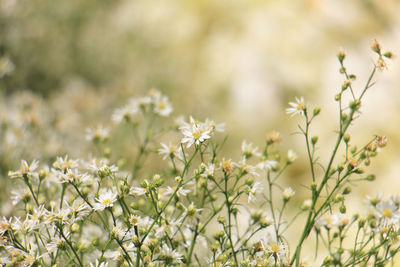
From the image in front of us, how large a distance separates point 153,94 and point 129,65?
109 cm

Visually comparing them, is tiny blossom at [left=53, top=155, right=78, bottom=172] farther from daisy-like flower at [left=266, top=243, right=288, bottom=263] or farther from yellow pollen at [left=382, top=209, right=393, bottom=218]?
yellow pollen at [left=382, top=209, right=393, bottom=218]

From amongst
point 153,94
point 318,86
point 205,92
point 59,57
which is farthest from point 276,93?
point 153,94

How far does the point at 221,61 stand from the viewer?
1852 millimetres

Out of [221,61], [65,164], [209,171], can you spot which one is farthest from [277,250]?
[221,61]

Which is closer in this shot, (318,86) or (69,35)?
(318,86)

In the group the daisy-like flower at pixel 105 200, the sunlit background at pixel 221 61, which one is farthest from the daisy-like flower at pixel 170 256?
the sunlit background at pixel 221 61

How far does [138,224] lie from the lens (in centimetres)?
53

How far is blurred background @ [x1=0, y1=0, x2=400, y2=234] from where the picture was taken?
160 cm

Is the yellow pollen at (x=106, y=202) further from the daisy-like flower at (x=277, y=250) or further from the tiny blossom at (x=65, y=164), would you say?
the daisy-like flower at (x=277, y=250)

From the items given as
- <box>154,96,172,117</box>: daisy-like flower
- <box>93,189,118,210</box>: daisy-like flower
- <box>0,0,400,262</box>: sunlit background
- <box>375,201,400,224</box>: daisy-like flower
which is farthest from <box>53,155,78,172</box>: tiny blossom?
<box>0,0,400,262</box>: sunlit background

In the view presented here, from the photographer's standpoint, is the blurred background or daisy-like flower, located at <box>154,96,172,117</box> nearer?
daisy-like flower, located at <box>154,96,172,117</box>

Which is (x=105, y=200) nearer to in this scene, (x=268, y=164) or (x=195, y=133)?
(x=195, y=133)

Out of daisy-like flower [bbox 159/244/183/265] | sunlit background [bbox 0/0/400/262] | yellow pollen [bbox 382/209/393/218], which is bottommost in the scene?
daisy-like flower [bbox 159/244/183/265]

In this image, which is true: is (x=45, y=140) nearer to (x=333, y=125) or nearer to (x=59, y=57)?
→ (x=59, y=57)
